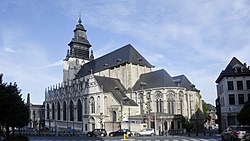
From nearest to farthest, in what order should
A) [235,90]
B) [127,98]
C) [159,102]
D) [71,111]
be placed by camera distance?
[235,90] < [159,102] < [127,98] < [71,111]

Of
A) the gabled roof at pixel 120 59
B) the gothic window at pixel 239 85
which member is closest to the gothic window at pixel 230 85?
the gothic window at pixel 239 85

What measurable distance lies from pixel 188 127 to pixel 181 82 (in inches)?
431

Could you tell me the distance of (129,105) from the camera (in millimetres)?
55688

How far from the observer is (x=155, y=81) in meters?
57.9

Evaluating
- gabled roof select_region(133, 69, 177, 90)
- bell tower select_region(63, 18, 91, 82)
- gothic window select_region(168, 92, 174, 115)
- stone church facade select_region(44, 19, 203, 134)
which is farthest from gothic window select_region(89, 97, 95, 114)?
bell tower select_region(63, 18, 91, 82)

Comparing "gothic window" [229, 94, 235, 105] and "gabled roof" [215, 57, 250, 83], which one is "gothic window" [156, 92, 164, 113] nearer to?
"gabled roof" [215, 57, 250, 83]

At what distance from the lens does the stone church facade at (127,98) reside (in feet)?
176

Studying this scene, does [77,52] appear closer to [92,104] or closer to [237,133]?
[92,104]

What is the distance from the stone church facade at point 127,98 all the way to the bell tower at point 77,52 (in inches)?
387

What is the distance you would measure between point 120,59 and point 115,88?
9127 mm

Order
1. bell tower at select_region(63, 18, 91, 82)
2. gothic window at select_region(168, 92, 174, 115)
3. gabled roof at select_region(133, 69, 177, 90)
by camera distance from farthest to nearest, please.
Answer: bell tower at select_region(63, 18, 91, 82)
gabled roof at select_region(133, 69, 177, 90)
gothic window at select_region(168, 92, 174, 115)

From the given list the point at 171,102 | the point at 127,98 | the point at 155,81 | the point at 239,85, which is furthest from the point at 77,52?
the point at 239,85

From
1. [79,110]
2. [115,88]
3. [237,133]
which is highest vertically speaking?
[115,88]

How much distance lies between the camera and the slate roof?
185 ft
